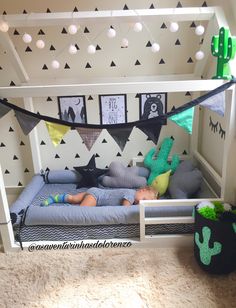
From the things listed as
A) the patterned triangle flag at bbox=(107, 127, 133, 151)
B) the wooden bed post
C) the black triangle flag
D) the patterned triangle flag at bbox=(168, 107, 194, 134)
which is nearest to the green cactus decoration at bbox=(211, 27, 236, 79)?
the patterned triangle flag at bbox=(168, 107, 194, 134)

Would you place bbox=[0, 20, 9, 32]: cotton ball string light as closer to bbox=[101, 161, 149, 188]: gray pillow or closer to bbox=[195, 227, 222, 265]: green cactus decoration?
bbox=[101, 161, 149, 188]: gray pillow

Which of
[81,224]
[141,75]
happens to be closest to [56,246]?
[81,224]

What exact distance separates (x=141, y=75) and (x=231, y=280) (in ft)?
5.00

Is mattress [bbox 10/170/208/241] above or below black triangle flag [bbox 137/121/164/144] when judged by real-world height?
below

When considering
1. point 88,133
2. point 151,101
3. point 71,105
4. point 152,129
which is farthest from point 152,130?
point 71,105

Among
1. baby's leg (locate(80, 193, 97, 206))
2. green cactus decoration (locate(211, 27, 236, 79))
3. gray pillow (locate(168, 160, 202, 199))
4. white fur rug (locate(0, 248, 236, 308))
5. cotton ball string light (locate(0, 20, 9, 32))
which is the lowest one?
white fur rug (locate(0, 248, 236, 308))

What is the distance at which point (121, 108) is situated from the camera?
2252 mm

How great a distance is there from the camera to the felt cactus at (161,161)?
2.15 metres

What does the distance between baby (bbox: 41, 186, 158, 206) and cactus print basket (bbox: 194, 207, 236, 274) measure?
489 millimetres

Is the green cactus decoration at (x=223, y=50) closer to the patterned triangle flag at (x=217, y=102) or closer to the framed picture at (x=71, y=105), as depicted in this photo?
the patterned triangle flag at (x=217, y=102)

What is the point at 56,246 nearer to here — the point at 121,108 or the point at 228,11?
the point at 121,108

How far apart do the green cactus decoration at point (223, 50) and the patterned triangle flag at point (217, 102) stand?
0.10 m

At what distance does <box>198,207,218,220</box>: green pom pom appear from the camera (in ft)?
4.69

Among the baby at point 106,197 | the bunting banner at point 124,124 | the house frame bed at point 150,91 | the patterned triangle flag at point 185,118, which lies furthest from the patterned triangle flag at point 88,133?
the baby at point 106,197
